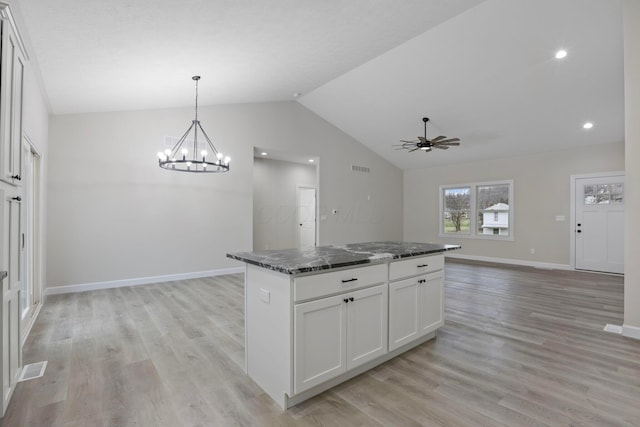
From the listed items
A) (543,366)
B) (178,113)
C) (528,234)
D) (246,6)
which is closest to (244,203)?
(178,113)

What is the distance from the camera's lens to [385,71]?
5703 mm

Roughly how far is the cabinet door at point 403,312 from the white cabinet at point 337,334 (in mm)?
93

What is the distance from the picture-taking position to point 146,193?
5.47 metres

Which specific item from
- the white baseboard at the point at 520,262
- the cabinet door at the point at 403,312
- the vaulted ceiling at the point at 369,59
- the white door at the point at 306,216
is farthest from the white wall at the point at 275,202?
the cabinet door at the point at 403,312

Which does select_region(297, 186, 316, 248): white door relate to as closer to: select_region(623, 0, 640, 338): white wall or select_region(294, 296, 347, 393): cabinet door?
select_region(623, 0, 640, 338): white wall

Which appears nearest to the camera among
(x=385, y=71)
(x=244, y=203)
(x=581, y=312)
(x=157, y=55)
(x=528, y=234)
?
(x=157, y=55)

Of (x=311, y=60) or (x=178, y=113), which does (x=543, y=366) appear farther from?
(x=178, y=113)

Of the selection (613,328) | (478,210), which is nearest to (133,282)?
(613,328)

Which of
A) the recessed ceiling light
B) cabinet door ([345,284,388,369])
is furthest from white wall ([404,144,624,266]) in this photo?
cabinet door ([345,284,388,369])

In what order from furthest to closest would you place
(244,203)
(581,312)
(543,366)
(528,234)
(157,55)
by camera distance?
→ (528,234), (244,203), (581,312), (157,55), (543,366)

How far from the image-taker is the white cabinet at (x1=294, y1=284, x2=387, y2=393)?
1967 mm

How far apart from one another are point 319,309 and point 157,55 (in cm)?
325

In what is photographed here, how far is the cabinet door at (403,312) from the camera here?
2535 millimetres

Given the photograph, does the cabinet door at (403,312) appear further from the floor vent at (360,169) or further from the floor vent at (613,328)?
the floor vent at (360,169)
